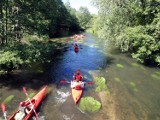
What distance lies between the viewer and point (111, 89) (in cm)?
1944

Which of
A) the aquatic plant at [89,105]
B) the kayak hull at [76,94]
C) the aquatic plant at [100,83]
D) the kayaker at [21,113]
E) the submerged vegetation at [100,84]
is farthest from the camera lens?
the aquatic plant at [100,83]

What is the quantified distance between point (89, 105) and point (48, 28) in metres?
14.1

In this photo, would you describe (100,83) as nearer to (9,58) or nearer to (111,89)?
(111,89)

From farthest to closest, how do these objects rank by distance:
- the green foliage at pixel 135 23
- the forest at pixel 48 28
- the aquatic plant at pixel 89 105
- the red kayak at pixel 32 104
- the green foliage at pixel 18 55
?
the green foliage at pixel 135 23
the forest at pixel 48 28
the green foliage at pixel 18 55
the aquatic plant at pixel 89 105
the red kayak at pixel 32 104

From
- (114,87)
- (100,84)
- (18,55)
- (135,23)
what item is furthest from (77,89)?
(135,23)

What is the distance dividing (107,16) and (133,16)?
388cm

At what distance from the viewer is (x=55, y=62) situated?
27.0 meters

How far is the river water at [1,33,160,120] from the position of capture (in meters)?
15.0

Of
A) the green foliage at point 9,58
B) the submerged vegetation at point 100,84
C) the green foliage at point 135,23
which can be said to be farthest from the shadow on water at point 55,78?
the green foliage at point 135,23

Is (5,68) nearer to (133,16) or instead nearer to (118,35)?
(118,35)

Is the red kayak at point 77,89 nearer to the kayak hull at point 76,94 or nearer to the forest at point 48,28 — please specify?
the kayak hull at point 76,94

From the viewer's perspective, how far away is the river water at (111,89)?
15.0 m

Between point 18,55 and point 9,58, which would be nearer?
point 9,58

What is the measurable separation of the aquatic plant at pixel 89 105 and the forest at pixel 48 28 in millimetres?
6965
